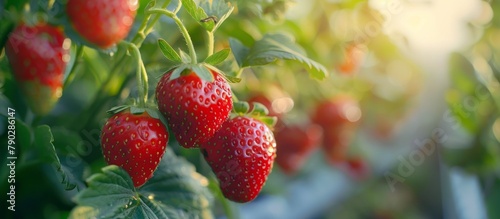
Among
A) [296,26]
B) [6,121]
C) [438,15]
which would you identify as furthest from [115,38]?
[438,15]

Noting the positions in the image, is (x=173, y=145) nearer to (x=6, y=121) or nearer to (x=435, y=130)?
(x=6, y=121)

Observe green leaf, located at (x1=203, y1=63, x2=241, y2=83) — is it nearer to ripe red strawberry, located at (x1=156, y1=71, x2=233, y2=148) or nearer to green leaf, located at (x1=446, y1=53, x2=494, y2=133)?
ripe red strawberry, located at (x1=156, y1=71, x2=233, y2=148)

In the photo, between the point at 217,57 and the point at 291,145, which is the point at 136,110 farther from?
the point at 291,145

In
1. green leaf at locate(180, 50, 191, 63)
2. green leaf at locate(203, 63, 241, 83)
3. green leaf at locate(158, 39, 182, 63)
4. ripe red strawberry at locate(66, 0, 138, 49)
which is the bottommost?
green leaf at locate(203, 63, 241, 83)

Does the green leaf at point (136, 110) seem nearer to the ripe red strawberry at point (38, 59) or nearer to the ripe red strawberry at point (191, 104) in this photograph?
the ripe red strawberry at point (191, 104)

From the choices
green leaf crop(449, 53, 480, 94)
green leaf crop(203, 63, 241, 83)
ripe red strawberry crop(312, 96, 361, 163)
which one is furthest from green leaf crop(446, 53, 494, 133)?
green leaf crop(203, 63, 241, 83)

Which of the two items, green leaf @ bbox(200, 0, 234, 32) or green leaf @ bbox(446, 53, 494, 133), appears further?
A: green leaf @ bbox(446, 53, 494, 133)

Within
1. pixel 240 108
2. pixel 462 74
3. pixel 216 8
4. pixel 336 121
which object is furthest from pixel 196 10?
pixel 462 74
